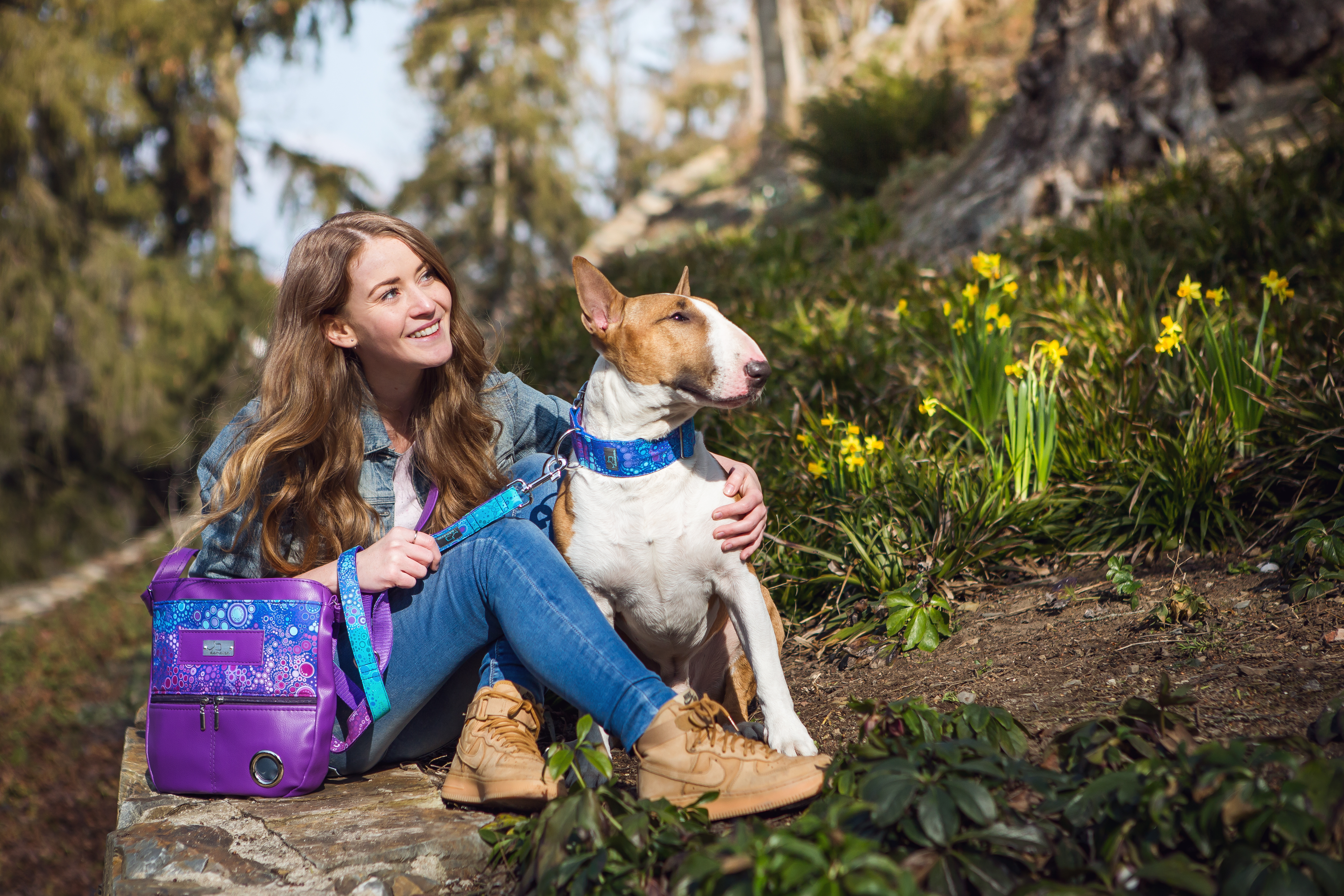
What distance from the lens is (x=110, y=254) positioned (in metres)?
9.88

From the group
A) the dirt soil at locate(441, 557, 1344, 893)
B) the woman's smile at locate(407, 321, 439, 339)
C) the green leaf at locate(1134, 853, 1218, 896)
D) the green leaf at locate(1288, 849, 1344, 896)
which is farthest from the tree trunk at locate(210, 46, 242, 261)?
the green leaf at locate(1288, 849, 1344, 896)

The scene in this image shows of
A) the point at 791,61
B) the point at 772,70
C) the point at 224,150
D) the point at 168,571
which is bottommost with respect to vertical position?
the point at 168,571

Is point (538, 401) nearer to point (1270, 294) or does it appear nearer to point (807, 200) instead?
point (1270, 294)

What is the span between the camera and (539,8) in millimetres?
16094

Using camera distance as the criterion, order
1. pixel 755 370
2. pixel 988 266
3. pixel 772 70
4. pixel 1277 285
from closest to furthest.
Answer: pixel 755 370, pixel 1277 285, pixel 988 266, pixel 772 70

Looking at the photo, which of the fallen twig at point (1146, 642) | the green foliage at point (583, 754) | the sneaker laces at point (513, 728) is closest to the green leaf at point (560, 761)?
the green foliage at point (583, 754)

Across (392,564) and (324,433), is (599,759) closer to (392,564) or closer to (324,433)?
(392,564)

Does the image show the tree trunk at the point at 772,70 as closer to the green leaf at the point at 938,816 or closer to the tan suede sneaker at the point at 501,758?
the tan suede sneaker at the point at 501,758

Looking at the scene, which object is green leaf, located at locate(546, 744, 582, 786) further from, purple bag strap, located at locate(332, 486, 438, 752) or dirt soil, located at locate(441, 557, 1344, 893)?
purple bag strap, located at locate(332, 486, 438, 752)

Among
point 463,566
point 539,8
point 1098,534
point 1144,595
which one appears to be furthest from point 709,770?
point 539,8

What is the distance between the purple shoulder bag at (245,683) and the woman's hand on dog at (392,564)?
0.09 meters

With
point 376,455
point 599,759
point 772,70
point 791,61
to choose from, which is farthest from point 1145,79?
point 791,61

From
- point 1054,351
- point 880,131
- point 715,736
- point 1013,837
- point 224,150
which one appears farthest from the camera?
point 224,150

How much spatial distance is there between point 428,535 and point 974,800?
1565mm
